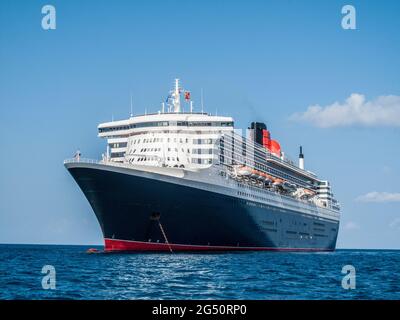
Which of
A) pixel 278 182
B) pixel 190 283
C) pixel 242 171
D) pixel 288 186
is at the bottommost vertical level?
pixel 190 283

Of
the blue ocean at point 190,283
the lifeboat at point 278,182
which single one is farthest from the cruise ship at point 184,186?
the blue ocean at point 190,283

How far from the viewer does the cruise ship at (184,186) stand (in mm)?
50062

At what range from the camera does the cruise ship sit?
164 feet

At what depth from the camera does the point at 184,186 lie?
51438mm

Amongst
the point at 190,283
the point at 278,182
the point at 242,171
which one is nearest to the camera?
the point at 190,283

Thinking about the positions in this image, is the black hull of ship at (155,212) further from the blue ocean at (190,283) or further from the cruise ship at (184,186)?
the blue ocean at (190,283)

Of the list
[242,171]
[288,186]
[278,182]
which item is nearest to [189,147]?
[242,171]

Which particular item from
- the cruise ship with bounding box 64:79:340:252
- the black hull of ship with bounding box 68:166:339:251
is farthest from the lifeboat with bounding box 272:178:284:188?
the black hull of ship with bounding box 68:166:339:251

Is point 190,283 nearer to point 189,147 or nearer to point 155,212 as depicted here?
point 155,212

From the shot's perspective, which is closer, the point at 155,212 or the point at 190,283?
the point at 190,283
